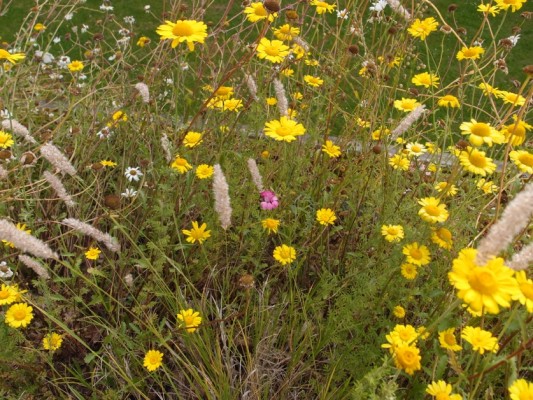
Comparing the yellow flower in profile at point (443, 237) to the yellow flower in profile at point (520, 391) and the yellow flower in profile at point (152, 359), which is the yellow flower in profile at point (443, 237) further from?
the yellow flower in profile at point (152, 359)

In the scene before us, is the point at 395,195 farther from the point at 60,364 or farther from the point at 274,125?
the point at 60,364

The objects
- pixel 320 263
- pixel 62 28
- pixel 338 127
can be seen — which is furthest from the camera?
pixel 62 28

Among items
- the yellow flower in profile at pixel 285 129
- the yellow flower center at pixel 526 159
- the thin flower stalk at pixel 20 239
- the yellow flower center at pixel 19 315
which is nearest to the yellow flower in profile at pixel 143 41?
the yellow flower in profile at pixel 285 129

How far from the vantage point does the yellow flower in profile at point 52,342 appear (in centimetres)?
161

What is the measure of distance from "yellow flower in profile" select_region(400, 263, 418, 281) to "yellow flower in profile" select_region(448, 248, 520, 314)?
60 centimetres

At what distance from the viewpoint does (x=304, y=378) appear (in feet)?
6.02

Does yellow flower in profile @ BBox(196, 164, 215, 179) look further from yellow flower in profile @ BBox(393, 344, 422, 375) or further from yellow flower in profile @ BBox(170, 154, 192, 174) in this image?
yellow flower in profile @ BBox(393, 344, 422, 375)

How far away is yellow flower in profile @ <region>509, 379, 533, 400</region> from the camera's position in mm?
1121

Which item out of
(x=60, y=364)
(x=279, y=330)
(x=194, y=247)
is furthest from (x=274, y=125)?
(x=60, y=364)

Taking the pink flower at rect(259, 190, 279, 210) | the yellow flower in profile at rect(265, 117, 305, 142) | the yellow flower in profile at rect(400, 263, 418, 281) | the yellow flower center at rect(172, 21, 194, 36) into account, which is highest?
the yellow flower center at rect(172, 21, 194, 36)

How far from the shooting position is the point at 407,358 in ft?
4.10

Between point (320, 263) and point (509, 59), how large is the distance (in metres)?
4.20

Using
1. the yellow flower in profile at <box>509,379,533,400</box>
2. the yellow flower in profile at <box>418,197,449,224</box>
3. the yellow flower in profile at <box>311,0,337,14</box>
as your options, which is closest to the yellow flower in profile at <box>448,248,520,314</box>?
the yellow flower in profile at <box>509,379,533,400</box>

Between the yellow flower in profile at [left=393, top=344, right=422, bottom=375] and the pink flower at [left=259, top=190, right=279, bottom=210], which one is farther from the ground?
the yellow flower in profile at [left=393, top=344, right=422, bottom=375]
